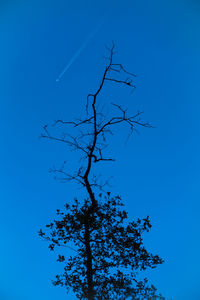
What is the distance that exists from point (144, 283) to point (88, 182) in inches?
215

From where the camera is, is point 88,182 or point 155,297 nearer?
point 155,297

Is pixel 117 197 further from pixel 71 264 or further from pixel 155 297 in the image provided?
pixel 155 297

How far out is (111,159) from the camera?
1189 centimetres

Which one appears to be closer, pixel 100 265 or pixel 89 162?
pixel 100 265

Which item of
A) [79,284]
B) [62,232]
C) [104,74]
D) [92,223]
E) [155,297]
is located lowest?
[79,284]

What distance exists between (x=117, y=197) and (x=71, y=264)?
3888 mm

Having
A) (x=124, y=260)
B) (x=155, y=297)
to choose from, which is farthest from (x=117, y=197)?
(x=155, y=297)

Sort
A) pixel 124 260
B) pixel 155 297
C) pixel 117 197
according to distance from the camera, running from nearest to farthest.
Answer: pixel 155 297, pixel 124 260, pixel 117 197

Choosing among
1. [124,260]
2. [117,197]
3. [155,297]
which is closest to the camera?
[155,297]

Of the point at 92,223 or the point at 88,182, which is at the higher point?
the point at 88,182

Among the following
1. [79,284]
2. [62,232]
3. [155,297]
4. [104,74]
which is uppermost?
[104,74]

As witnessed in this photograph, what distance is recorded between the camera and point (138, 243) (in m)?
11.5

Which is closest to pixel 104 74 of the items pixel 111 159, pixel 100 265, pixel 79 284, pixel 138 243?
pixel 111 159

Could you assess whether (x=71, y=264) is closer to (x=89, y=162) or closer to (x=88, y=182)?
(x=88, y=182)
